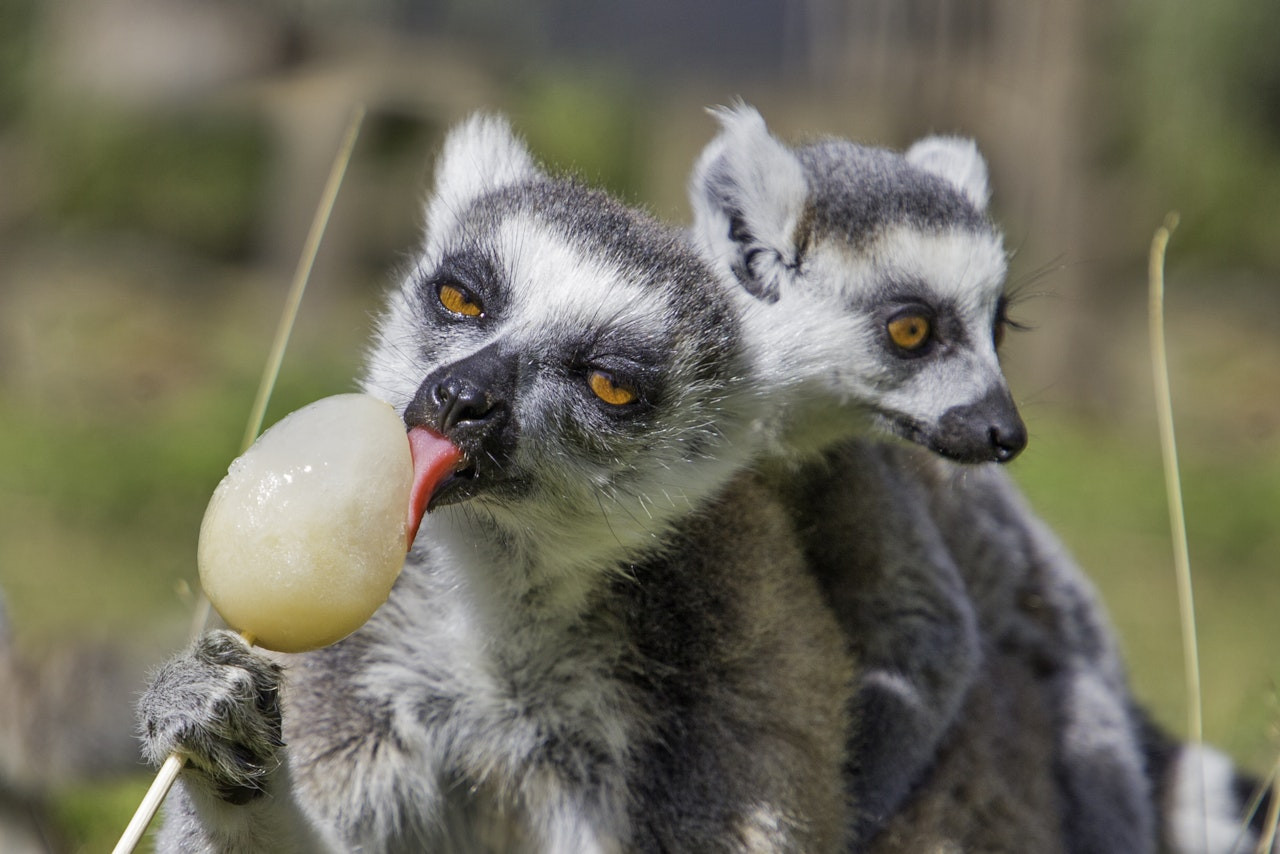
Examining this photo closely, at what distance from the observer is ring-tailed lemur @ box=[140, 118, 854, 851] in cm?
266

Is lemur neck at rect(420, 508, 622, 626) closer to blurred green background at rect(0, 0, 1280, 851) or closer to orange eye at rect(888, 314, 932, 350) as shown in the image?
orange eye at rect(888, 314, 932, 350)

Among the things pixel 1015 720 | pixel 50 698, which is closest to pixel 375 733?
pixel 50 698

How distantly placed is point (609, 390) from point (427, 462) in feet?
1.52

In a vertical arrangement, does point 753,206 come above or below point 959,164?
below

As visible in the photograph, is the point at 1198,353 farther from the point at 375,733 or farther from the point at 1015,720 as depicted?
the point at 375,733

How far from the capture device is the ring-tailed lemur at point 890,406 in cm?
336

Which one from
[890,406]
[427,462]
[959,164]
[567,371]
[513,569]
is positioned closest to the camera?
[427,462]

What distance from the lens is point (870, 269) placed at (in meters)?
3.66

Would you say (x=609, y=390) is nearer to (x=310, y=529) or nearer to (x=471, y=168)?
(x=310, y=529)

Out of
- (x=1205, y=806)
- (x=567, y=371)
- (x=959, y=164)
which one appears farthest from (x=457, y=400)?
(x=1205, y=806)

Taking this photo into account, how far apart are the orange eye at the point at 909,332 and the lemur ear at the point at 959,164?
601 mm

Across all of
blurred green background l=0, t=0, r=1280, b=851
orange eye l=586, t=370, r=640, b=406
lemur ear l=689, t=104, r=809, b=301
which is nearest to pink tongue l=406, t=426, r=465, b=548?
orange eye l=586, t=370, r=640, b=406

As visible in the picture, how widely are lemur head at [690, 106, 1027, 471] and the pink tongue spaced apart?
50.5 inches

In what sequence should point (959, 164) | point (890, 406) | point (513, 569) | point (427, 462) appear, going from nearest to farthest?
point (427, 462)
point (513, 569)
point (890, 406)
point (959, 164)
